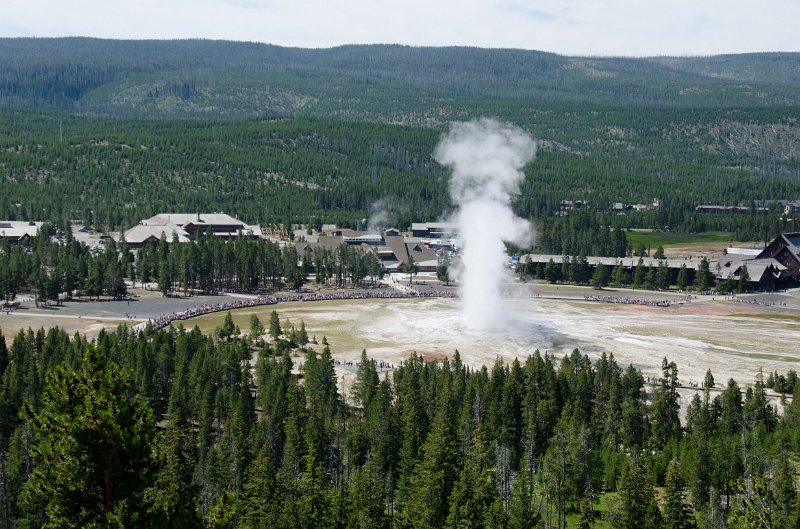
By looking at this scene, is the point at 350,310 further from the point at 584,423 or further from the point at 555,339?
the point at 584,423

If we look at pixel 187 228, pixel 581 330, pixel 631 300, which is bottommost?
pixel 581 330

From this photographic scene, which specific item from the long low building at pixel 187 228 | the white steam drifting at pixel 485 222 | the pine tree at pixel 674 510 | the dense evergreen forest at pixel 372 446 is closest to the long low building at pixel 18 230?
the long low building at pixel 187 228

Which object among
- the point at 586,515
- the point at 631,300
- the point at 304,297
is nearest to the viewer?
the point at 586,515

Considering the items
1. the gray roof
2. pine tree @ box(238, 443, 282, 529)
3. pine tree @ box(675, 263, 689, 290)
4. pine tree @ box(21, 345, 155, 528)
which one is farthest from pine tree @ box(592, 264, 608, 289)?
pine tree @ box(21, 345, 155, 528)

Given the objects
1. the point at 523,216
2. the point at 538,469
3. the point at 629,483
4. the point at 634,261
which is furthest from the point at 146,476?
the point at 523,216

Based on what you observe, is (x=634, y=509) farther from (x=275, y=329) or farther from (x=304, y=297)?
(x=304, y=297)

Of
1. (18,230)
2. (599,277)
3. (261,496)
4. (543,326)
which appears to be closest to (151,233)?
(18,230)

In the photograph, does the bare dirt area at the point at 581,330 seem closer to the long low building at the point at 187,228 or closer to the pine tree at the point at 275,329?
the pine tree at the point at 275,329
